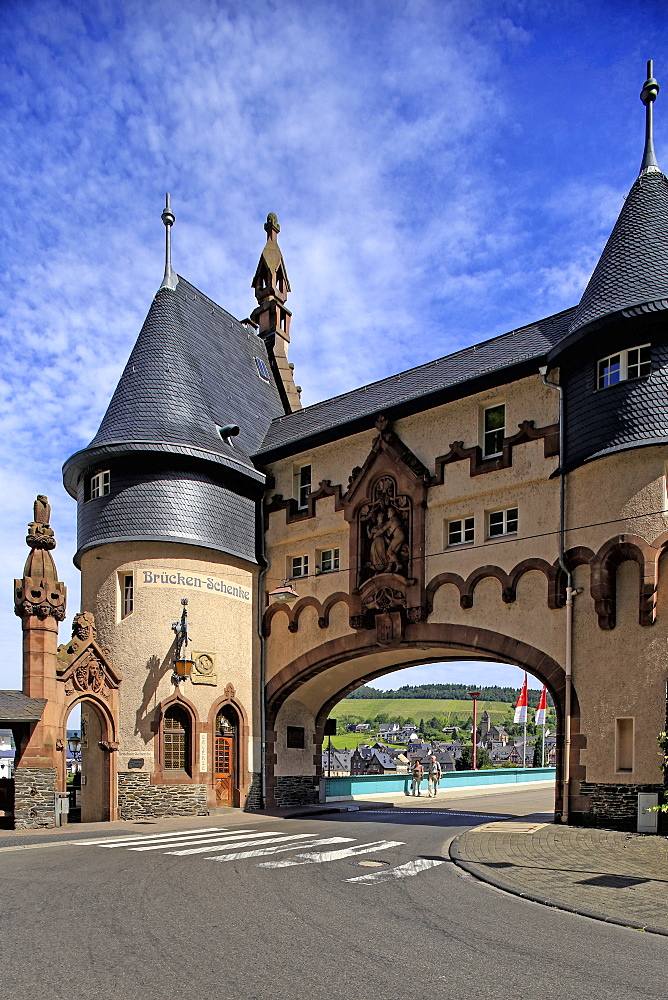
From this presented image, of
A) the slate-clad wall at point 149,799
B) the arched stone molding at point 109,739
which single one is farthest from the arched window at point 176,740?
the arched stone molding at point 109,739

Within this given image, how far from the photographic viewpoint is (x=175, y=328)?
1196 inches

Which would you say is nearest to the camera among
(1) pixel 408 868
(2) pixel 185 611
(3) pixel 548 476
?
(1) pixel 408 868

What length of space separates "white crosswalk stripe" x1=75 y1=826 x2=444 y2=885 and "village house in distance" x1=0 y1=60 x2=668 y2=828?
453 cm

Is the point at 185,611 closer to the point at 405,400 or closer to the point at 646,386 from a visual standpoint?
the point at 405,400

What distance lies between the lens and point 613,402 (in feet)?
65.9

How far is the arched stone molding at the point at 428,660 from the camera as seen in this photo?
66.7 ft

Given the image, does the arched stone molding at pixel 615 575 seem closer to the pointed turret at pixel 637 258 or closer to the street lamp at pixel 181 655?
Answer: the pointed turret at pixel 637 258

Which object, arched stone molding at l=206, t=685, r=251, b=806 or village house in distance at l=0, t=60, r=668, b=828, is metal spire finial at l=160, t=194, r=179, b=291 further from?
Result: arched stone molding at l=206, t=685, r=251, b=806

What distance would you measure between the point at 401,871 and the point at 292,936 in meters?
5.02

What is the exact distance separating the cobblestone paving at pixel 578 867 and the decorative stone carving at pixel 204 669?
10467 mm

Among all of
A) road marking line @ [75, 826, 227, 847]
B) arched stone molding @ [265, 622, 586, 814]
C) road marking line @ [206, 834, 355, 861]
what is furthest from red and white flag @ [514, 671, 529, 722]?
road marking line @ [206, 834, 355, 861]

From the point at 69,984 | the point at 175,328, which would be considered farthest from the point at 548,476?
the point at 69,984

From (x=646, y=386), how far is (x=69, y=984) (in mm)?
16754

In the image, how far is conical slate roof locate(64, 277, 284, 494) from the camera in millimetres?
27203
